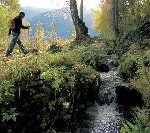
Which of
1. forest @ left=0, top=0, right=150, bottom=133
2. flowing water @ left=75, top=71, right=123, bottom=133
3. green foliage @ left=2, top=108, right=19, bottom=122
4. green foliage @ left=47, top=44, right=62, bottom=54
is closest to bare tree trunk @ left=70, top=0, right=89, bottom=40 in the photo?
green foliage @ left=47, top=44, right=62, bottom=54

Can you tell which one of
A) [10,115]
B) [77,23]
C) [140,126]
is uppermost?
[77,23]

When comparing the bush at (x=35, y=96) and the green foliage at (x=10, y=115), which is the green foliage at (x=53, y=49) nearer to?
the bush at (x=35, y=96)

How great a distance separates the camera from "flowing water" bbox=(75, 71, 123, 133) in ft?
39.8

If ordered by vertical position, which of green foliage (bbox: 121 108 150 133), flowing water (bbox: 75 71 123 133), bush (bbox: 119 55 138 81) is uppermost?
green foliage (bbox: 121 108 150 133)

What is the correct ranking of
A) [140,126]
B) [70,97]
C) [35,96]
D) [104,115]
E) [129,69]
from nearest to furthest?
[140,126] < [35,96] < [70,97] < [104,115] < [129,69]

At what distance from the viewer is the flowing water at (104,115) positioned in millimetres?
12141

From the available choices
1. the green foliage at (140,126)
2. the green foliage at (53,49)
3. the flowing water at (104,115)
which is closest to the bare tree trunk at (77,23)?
the green foliage at (53,49)

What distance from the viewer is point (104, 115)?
13.3m

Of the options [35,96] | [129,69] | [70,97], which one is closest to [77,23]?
[129,69]

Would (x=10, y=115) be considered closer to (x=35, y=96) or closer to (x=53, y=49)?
(x=35, y=96)

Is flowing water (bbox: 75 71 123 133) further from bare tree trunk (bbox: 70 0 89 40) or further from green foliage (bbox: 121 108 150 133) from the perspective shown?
bare tree trunk (bbox: 70 0 89 40)

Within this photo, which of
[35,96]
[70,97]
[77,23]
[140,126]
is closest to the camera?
[140,126]

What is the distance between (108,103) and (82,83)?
1.78 meters

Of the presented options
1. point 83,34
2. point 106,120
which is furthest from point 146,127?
point 83,34
